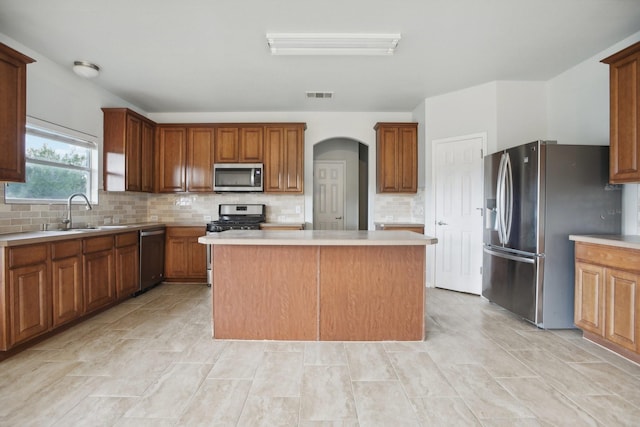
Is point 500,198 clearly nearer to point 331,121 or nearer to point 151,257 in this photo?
point 331,121

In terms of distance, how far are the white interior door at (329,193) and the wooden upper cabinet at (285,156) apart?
1.47 m

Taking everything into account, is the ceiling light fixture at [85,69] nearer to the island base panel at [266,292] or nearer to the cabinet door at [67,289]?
the cabinet door at [67,289]

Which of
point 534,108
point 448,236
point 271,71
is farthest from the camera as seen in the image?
point 448,236

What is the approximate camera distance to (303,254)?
2.71 m

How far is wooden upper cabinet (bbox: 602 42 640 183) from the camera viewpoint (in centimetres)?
246

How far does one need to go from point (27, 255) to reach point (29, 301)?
366 millimetres

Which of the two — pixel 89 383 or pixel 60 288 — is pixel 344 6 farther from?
pixel 60 288

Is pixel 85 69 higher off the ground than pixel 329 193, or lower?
higher

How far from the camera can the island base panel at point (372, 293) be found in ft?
8.84

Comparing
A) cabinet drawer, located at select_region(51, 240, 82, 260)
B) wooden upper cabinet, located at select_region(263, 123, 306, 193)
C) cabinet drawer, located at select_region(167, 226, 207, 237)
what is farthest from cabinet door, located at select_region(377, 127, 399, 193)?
cabinet drawer, located at select_region(51, 240, 82, 260)

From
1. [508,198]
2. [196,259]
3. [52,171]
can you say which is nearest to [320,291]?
[508,198]

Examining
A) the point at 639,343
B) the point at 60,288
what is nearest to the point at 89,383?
the point at 60,288

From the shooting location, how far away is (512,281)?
3.29m

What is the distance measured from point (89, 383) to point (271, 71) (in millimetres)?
3291
